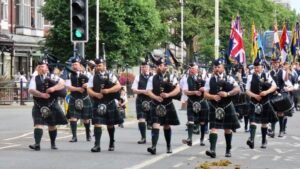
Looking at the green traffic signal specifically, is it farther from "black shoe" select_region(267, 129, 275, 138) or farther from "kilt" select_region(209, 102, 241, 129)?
"black shoe" select_region(267, 129, 275, 138)

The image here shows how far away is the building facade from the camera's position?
4803cm

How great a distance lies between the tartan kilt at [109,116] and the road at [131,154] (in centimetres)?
59

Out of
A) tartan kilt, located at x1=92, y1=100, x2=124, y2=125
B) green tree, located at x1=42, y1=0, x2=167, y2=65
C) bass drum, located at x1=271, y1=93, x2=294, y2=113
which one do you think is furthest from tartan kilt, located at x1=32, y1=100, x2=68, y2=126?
green tree, located at x1=42, y1=0, x2=167, y2=65

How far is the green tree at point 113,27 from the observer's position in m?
43.0

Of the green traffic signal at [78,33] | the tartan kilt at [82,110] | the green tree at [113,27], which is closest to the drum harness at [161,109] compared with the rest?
the tartan kilt at [82,110]

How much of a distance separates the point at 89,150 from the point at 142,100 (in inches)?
97.3

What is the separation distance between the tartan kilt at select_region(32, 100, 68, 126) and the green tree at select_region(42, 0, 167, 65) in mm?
27180

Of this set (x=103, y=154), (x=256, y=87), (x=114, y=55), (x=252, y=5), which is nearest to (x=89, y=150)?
(x=103, y=154)

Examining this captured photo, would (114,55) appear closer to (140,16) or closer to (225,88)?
(140,16)

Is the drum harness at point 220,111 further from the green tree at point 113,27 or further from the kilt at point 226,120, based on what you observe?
the green tree at point 113,27

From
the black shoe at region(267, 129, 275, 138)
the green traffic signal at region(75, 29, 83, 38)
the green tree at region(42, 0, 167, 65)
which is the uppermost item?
the green tree at region(42, 0, 167, 65)

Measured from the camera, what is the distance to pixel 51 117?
15.6 metres

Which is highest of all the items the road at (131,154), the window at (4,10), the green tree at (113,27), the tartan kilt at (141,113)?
the window at (4,10)

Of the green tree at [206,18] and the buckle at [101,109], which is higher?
the green tree at [206,18]
